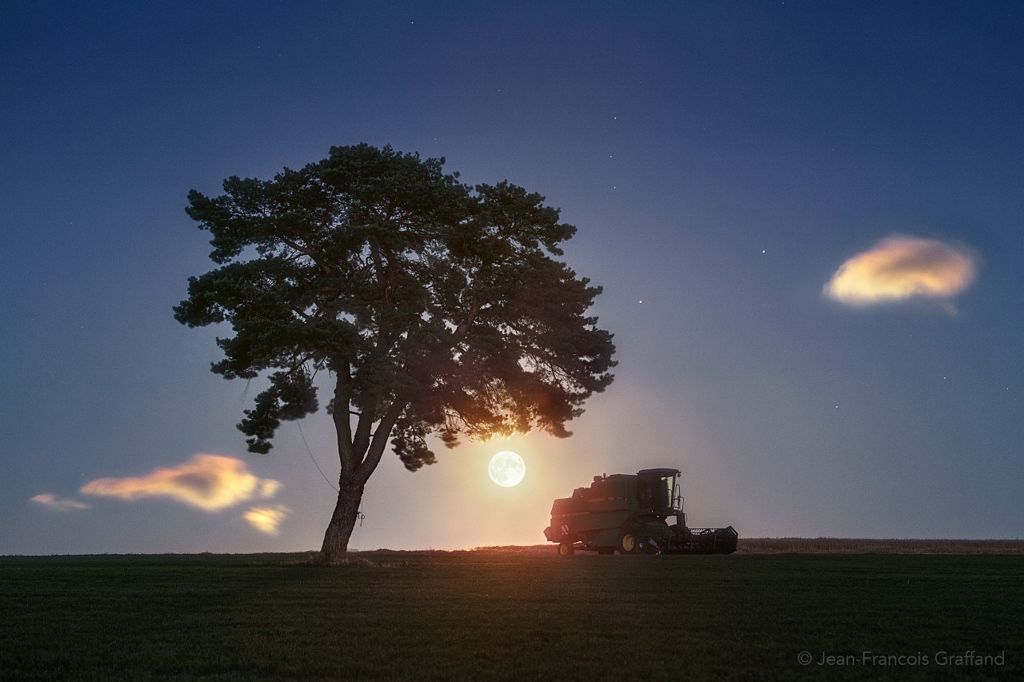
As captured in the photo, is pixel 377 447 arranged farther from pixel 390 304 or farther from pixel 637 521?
pixel 637 521

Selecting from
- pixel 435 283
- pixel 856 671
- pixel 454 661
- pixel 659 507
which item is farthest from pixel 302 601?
pixel 659 507

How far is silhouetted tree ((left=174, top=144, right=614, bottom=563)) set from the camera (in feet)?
117

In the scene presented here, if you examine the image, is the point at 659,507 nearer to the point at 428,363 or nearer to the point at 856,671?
the point at 428,363

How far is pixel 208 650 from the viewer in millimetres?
13742

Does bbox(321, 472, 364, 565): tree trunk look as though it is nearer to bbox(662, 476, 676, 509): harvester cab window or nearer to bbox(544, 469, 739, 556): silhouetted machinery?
bbox(544, 469, 739, 556): silhouetted machinery

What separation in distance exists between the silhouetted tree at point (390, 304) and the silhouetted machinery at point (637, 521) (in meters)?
5.91

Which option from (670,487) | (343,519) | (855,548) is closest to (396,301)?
(343,519)

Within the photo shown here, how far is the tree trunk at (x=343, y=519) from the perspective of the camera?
37.1 metres

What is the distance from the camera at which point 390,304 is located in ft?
123

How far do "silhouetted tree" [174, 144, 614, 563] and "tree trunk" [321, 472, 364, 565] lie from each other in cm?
6

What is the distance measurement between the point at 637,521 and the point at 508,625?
95.2 feet

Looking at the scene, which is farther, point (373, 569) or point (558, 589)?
point (373, 569)

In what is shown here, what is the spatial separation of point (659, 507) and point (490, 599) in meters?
25.6

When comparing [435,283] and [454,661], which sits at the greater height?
[435,283]
